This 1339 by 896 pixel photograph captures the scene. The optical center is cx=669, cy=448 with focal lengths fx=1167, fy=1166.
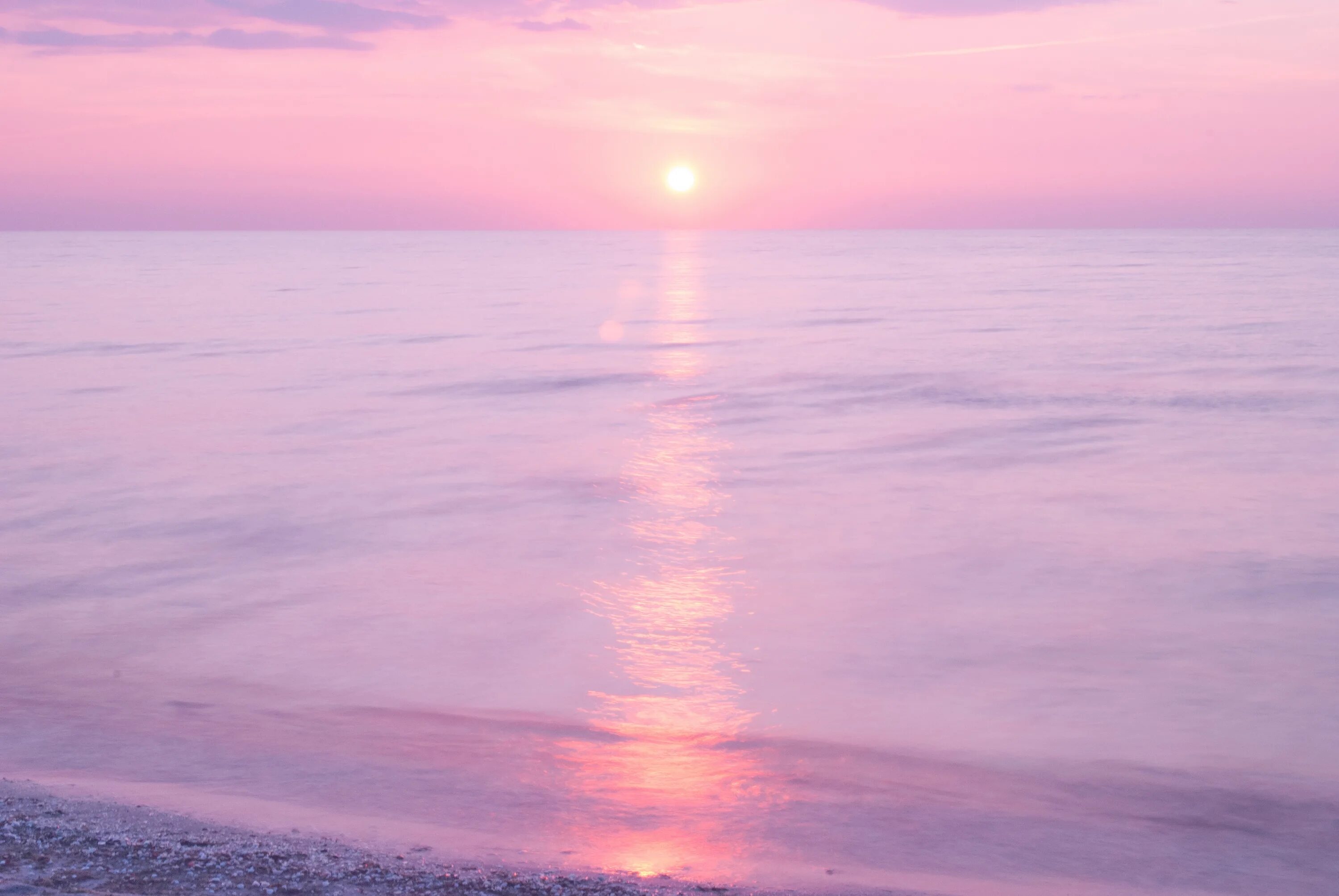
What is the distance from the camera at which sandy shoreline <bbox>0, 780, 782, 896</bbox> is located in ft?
15.1

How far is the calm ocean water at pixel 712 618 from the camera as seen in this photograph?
581 centimetres

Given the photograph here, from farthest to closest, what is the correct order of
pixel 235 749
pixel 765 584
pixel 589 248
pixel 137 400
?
pixel 589 248 < pixel 137 400 < pixel 765 584 < pixel 235 749

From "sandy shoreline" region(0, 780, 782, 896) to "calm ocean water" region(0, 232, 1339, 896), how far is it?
0.32 metres

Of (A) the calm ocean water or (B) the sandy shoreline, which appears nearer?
(B) the sandy shoreline

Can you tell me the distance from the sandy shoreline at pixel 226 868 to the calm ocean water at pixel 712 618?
32cm

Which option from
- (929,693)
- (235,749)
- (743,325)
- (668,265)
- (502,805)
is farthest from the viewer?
(668,265)

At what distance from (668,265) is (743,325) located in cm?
6582

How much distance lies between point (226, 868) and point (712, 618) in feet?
15.8

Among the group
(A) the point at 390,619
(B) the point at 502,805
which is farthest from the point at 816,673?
(A) the point at 390,619

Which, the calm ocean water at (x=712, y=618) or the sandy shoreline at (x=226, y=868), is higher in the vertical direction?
the sandy shoreline at (x=226, y=868)

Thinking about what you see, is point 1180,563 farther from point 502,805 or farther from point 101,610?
point 101,610

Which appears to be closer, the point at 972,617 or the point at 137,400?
the point at 972,617

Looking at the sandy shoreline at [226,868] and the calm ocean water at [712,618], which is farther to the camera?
the calm ocean water at [712,618]

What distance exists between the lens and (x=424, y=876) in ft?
15.9
